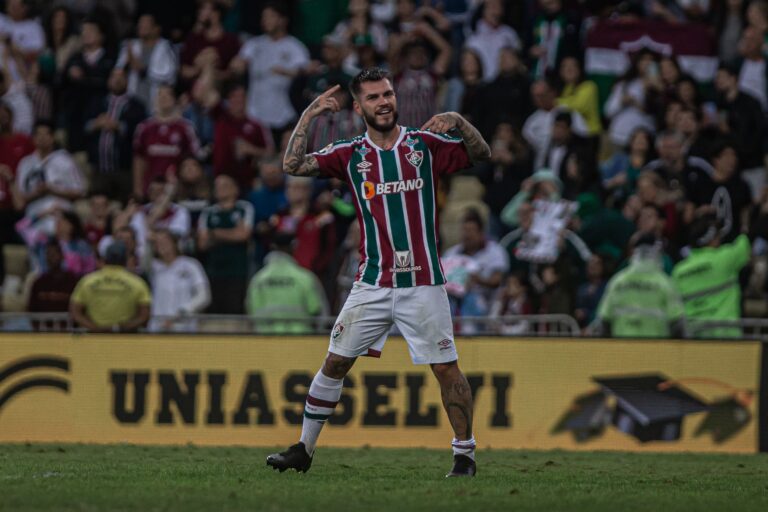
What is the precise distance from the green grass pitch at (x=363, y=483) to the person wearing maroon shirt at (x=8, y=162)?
7.20 metres

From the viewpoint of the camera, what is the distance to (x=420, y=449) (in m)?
14.5

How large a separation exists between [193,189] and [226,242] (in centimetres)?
132

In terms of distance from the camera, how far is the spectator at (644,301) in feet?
50.4

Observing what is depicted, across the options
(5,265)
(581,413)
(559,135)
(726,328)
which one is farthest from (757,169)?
(5,265)

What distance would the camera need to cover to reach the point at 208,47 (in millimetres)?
21641

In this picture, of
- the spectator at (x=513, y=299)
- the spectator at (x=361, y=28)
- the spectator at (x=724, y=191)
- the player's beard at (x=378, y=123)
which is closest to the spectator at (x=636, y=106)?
the spectator at (x=724, y=191)

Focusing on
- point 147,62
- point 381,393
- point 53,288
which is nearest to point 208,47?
point 147,62

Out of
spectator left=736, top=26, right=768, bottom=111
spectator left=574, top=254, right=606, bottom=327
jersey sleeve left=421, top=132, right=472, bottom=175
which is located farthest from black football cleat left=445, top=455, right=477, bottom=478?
spectator left=736, top=26, right=768, bottom=111

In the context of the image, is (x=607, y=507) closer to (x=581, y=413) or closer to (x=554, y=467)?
(x=554, y=467)

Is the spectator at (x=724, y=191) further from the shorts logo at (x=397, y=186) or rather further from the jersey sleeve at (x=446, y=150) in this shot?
the shorts logo at (x=397, y=186)

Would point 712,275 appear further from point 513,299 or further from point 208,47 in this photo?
point 208,47

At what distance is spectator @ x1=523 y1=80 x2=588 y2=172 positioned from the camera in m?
19.8

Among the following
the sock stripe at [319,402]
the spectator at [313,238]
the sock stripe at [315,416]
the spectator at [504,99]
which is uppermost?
the spectator at [504,99]

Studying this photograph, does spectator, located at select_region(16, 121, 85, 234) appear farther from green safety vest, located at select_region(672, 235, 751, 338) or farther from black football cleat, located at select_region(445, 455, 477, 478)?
black football cleat, located at select_region(445, 455, 477, 478)
